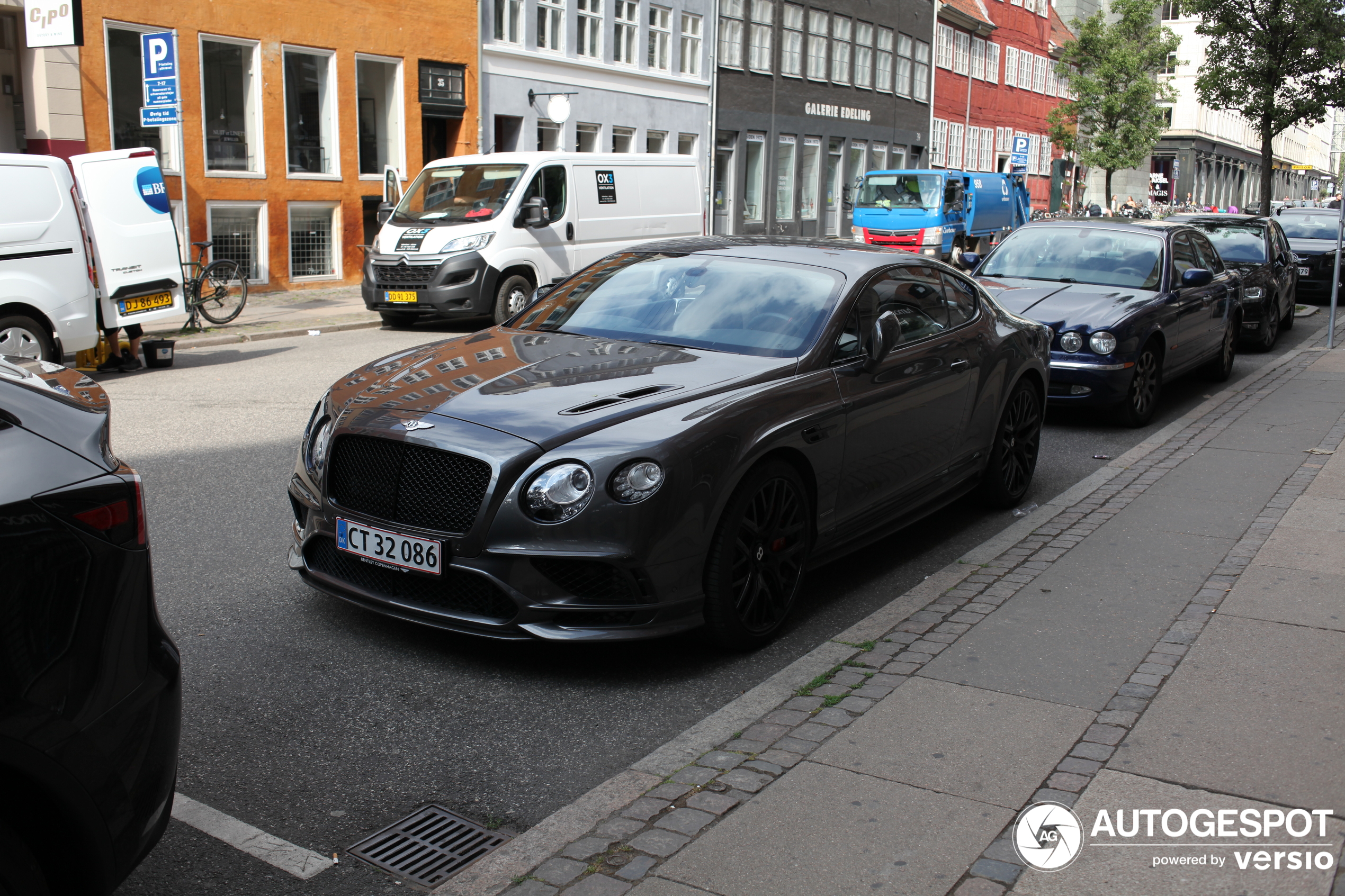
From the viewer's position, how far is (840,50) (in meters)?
44.7

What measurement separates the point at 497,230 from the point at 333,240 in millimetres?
7844

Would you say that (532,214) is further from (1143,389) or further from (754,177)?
(754,177)

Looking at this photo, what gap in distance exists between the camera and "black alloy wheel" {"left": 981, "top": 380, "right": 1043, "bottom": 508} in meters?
7.21

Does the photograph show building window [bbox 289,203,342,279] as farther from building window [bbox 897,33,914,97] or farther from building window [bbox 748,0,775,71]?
building window [bbox 897,33,914,97]

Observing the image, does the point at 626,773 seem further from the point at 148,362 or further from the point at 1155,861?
the point at 148,362

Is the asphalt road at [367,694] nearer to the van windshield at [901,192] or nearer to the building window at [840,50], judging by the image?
the van windshield at [901,192]

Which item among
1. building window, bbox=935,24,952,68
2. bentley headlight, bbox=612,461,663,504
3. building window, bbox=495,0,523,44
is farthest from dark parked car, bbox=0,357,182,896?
building window, bbox=935,24,952,68

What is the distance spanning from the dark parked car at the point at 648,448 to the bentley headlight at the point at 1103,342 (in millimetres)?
3778

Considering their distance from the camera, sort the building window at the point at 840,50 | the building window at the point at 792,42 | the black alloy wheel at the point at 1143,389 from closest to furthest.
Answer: the black alloy wheel at the point at 1143,389, the building window at the point at 792,42, the building window at the point at 840,50

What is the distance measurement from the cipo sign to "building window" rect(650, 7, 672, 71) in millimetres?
18849

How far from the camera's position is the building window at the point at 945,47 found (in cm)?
5219

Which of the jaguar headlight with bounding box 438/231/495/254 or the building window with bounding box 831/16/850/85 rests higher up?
the building window with bounding box 831/16/850/85

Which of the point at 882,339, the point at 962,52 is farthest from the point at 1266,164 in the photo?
the point at 962,52

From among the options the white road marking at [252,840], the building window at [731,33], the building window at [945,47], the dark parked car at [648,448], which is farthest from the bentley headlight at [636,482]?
the building window at [945,47]
